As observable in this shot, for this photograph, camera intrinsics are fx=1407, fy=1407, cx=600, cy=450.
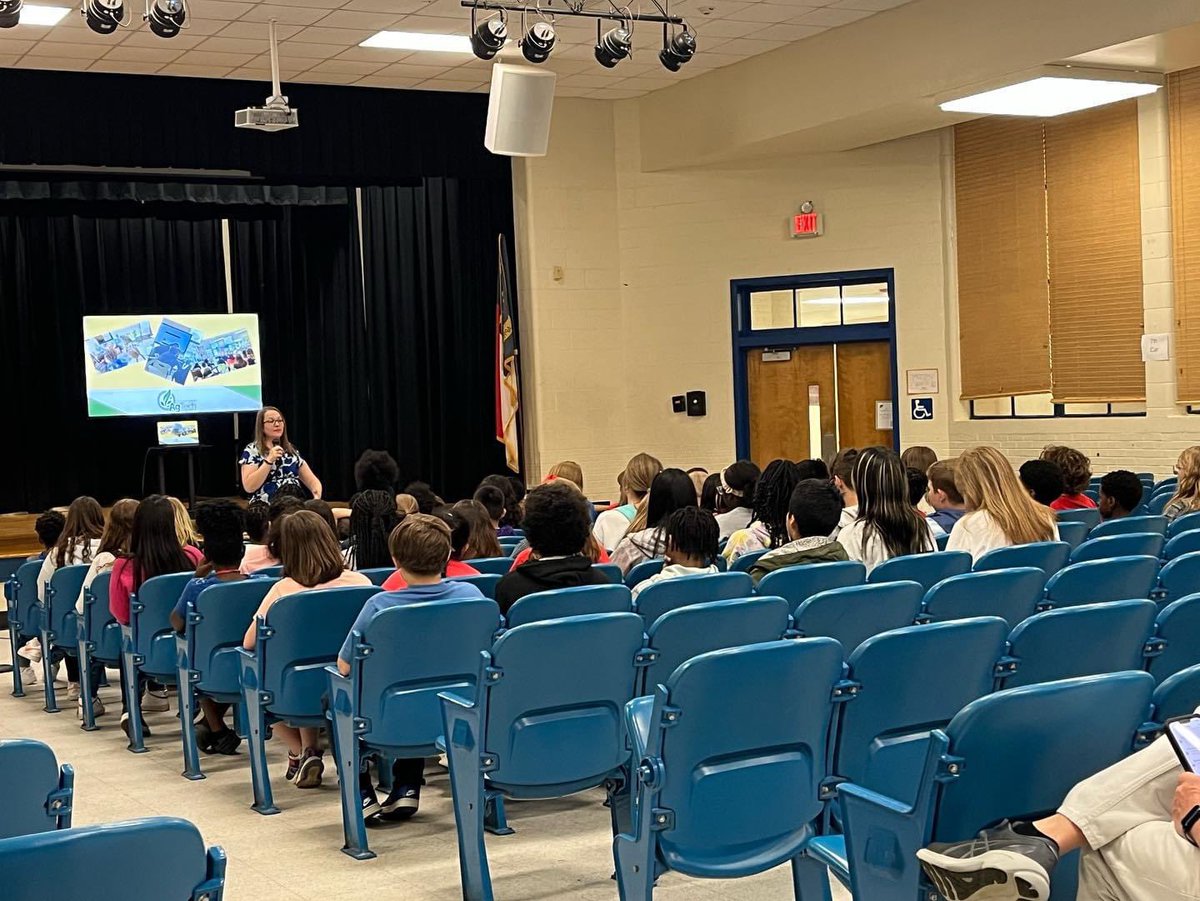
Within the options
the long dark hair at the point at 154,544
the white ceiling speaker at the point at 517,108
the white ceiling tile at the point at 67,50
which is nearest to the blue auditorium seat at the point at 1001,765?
the long dark hair at the point at 154,544

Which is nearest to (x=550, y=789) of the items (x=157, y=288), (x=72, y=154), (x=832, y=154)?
(x=72, y=154)

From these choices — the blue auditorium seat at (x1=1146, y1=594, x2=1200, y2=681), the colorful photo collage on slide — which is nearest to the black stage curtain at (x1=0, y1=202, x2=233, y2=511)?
the colorful photo collage on slide

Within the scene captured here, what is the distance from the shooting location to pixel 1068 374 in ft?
38.1

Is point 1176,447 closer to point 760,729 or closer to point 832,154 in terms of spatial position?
point 832,154

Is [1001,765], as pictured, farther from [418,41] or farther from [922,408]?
[922,408]

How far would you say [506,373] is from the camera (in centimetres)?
1359

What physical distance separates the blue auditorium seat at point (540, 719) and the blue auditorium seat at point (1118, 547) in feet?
7.52

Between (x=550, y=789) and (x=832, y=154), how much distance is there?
10.2 metres

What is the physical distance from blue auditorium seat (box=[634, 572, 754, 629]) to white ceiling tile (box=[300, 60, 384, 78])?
8582 millimetres

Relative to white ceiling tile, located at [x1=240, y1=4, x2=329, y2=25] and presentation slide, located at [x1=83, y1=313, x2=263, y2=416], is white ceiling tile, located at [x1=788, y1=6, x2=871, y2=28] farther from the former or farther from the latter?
presentation slide, located at [x1=83, y1=313, x2=263, y2=416]

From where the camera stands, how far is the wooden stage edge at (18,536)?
38.9 ft

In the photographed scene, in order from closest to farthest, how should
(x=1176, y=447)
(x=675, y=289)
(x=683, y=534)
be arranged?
1. (x=683, y=534)
2. (x=1176, y=447)
3. (x=675, y=289)

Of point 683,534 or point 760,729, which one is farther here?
point 683,534

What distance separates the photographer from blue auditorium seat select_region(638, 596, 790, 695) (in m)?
3.87
